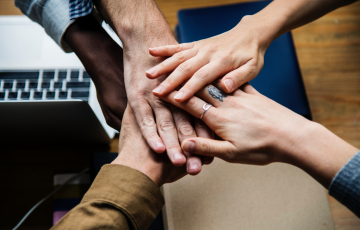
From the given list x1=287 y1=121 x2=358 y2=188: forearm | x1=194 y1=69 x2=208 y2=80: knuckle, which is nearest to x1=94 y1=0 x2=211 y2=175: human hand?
x1=194 y1=69 x2=208 y2=80: knuckle

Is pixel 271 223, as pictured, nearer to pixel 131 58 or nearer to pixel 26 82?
pixel 131 58

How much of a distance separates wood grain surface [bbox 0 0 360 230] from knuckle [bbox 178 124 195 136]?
433 millimetres

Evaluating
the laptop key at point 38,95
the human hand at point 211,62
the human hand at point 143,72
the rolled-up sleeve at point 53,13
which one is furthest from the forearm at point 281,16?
the laptop key at point 38,95

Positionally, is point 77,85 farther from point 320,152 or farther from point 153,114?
point 320,152

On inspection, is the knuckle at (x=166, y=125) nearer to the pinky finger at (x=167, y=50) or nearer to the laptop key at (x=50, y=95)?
the pinky finger at (x=167, y=50)

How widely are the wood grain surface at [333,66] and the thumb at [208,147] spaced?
0.51 meters

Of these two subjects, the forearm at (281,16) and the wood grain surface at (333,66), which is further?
the wood grain surface at (333,66)

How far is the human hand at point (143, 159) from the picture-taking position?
0.57 meters

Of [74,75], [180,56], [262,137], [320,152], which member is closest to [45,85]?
[74,75]

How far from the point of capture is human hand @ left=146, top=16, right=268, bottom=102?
23.5 inches

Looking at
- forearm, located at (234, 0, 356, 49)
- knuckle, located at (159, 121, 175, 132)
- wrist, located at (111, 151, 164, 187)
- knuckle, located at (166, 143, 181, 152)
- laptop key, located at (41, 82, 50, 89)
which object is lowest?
laptop key, located at (41, 82, 50, 89)

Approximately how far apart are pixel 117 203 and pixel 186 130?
242 millimetres

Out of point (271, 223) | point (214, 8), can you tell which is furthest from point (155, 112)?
point (214, 8)

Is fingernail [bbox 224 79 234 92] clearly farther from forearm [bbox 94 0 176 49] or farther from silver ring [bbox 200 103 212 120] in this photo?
forearm [bbox 94 0 176 49]
